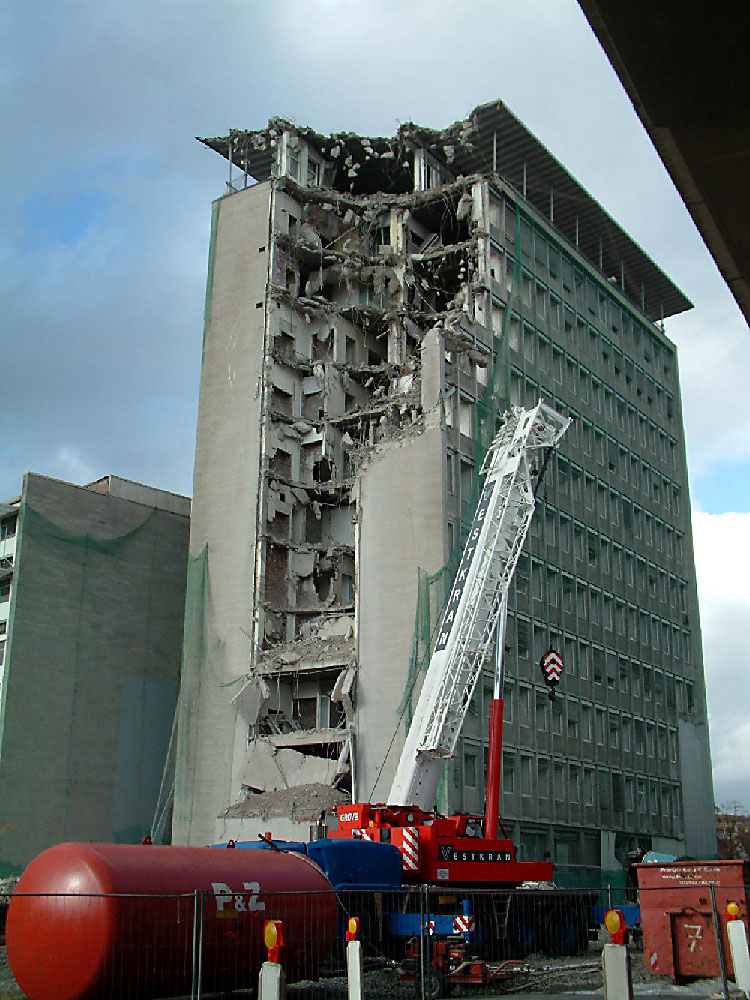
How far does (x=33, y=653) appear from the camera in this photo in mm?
53906

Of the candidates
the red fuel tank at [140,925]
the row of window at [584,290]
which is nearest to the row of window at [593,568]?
the row of window at [584,290]

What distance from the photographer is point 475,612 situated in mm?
32406

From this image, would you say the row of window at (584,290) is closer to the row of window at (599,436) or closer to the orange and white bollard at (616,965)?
the row of window at (599,436)

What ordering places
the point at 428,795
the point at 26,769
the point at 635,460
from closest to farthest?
1. the point at 428,795
2. the point at 26,769
3. the point at 635,460

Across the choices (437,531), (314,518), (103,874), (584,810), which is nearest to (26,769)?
(314,518)

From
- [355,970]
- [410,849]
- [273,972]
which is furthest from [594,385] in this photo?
[273,972]

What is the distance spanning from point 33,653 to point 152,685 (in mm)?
7079

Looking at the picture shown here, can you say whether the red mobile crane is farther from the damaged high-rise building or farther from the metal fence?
the damaged high-rise building

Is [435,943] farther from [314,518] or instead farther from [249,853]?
[314,518]

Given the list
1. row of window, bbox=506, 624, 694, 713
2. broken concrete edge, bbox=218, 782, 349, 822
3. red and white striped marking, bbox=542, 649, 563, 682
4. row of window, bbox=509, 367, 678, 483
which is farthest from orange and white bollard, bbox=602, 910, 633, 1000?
row of window, bbox=509, 367, 678, 483

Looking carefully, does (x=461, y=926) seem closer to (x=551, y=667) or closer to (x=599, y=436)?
(x=551, y=667)

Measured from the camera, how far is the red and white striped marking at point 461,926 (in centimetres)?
2303

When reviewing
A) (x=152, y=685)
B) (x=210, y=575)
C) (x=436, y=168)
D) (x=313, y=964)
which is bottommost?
(x=313, y=964)

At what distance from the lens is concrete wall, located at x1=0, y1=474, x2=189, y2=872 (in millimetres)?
52531
